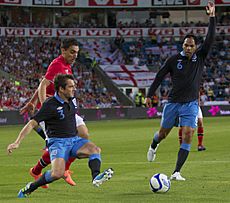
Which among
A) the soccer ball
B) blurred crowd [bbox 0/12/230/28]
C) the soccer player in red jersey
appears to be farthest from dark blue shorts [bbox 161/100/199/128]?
blurred crowd [bbox 0/12/230/28]

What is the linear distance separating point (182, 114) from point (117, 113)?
3325 centimetres

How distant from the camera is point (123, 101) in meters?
54.3

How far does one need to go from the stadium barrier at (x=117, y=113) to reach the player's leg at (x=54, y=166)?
2939 cm

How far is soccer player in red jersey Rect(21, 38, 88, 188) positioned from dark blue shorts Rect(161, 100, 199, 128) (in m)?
1.63

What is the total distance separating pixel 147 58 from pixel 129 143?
37663 mm

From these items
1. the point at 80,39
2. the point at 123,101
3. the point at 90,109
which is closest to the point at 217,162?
the point at 90,109

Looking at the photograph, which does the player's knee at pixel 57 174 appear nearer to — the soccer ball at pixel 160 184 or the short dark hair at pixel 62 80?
the short dark hair at pixel 62 80

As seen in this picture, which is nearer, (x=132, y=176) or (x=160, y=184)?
(x=160, y=184)

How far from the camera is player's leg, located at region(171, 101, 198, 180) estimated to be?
40.8 feet

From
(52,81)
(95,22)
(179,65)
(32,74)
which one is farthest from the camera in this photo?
(95,22)

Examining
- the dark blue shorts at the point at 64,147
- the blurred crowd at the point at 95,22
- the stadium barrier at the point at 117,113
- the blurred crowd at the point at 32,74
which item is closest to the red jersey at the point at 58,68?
the dark blue shorts at the point at 64,147

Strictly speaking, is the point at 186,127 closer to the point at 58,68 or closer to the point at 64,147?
the point at 58,68

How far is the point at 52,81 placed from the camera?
12711 mm

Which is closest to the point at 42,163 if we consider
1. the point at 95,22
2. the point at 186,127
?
the point at 186,127
